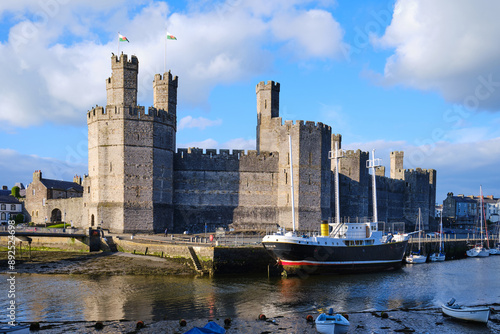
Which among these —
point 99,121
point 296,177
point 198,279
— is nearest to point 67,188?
point 99,121

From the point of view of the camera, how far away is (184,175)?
49.4 meters

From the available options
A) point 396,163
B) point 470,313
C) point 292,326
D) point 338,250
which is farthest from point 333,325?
point 396,163

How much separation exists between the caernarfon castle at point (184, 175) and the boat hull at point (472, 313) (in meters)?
27.8

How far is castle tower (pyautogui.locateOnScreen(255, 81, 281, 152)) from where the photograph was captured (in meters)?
52.4

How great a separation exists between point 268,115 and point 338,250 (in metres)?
21.7

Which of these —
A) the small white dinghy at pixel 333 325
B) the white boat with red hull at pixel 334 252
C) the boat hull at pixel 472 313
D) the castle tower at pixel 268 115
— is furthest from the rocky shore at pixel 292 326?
the castle tower at pixel 268 115

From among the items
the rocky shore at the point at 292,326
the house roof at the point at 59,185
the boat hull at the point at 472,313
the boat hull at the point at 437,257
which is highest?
the house roof at the point at 59,185

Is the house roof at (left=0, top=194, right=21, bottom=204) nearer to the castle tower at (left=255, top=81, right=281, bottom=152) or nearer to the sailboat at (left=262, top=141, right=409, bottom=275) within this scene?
the castle tower at (left=255, top=81, right=281, bottom=152)

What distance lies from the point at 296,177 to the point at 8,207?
42258 mm

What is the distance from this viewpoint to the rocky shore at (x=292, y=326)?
1952cm

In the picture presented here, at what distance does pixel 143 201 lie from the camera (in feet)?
147

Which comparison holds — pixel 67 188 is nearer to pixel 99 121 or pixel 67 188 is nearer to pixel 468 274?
pixel 99 121

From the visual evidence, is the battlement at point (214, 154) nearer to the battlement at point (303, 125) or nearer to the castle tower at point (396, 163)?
the battlement at point (303, 125)

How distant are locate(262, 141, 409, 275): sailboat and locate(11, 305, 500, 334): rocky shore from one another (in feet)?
37.6
